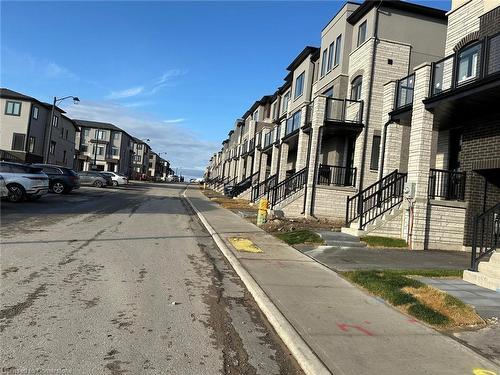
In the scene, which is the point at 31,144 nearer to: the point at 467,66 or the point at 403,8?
the point at 403,8

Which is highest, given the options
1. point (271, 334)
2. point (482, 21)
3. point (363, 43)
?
point (363, 43)

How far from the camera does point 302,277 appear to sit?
8875 millimetres

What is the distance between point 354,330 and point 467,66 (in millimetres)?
9957

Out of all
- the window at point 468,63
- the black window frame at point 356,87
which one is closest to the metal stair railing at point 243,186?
the black window frame at point 356,87

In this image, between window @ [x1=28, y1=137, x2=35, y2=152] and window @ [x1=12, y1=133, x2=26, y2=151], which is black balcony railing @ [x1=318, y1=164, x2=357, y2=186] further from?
window @ [x1=28, y1=137, x2=35, y2=152]

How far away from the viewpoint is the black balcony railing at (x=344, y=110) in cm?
2169

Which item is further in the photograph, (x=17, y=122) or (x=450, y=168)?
(x=17, y=122)

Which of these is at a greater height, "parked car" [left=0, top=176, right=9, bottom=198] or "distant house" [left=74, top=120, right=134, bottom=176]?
"distant house" [left=74, top=120, right=134, bottom=176]

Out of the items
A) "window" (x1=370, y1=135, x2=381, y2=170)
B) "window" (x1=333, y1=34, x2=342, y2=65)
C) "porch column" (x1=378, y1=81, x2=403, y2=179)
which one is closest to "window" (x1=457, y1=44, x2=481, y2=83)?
"porch column" (x1=378, y1=81, x2=403, y2=179)

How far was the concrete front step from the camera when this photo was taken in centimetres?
830

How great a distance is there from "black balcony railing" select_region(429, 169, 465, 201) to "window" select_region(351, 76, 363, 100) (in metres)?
7.69

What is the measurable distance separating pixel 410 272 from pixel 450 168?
8249 mm

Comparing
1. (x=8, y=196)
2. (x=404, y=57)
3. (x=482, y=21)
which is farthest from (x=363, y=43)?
(x=8, y=196)

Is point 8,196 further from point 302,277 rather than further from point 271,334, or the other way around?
point 271,334
